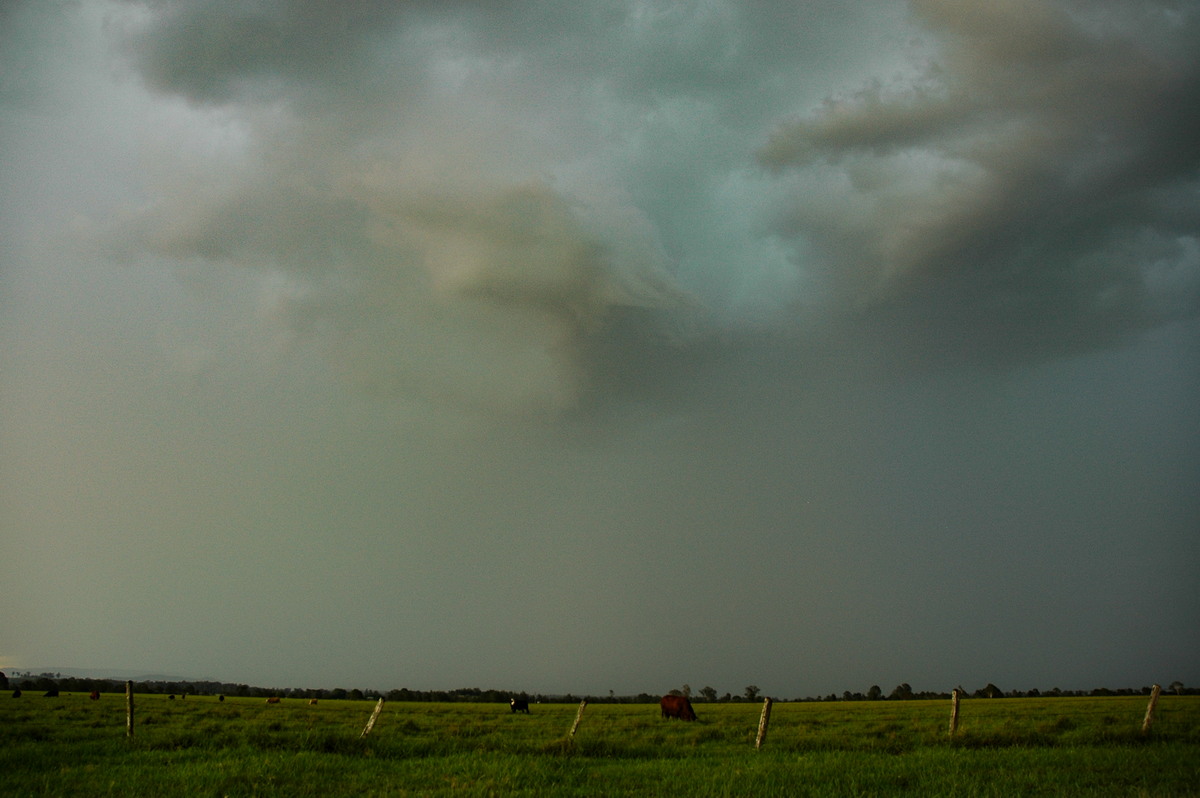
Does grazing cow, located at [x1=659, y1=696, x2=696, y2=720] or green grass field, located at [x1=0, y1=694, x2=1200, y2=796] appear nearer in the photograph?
green grass field, located at [x1=0, y1=694, x2=1200, y2=796]

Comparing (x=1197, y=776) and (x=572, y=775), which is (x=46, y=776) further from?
(x=1197, y=776)

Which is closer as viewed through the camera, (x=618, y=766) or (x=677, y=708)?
(x=618, y=766)

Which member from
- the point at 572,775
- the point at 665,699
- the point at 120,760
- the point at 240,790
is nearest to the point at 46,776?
the point at 120,760

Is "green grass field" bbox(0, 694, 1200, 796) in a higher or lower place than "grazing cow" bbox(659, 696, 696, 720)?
higher

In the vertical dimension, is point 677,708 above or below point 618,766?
below

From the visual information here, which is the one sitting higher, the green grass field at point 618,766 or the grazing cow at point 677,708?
the green grass field at point 618,766

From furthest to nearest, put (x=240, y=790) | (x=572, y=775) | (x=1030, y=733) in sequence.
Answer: (x=1030, y=733), (x=572, y=775), (x=240, y=790)

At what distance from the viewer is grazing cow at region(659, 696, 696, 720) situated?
42.6 metres

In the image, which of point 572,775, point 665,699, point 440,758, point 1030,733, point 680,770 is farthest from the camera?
point 665,699

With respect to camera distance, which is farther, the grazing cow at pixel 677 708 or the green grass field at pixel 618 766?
the grazing cow at pixel 677 708

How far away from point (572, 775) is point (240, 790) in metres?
6.25

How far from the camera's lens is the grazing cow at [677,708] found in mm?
42594

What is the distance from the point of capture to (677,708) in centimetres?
4316

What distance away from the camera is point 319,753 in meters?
18.2
